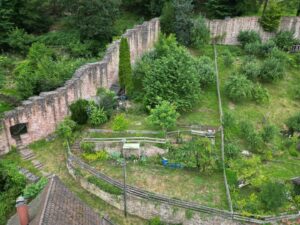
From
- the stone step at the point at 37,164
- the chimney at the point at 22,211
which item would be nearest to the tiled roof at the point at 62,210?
the chimney at the point at 22,211

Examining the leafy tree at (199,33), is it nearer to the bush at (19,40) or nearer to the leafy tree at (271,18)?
the leafy tree at (271,18)

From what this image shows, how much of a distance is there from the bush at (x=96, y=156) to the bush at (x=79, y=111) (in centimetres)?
256

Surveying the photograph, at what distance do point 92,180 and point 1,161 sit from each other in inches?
204

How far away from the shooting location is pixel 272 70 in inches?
992

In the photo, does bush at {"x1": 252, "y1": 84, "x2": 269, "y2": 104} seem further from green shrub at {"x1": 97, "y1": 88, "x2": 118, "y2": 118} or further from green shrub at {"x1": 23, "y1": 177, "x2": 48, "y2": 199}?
green shrub at {"x1": 23, "y1": 177, "x2": 48, "y2": 199}

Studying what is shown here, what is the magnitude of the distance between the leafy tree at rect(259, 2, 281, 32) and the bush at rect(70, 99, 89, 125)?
18.3 m

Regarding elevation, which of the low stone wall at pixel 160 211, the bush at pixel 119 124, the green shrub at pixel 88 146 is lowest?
the low stone wall at pixel 160 211

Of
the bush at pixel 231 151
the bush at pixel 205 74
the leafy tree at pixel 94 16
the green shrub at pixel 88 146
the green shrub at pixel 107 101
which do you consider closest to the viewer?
the bush at pixel 231 151

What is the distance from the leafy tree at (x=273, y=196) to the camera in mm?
15133

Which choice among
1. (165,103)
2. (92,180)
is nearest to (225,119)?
(165,103)

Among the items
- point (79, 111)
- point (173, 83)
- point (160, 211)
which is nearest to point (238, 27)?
point (173, 83)

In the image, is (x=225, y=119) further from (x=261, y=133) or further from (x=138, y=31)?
(x=138, y=31)

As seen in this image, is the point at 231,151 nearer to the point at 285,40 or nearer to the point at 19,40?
the point at 285,40

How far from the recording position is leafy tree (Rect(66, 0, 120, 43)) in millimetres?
28062
